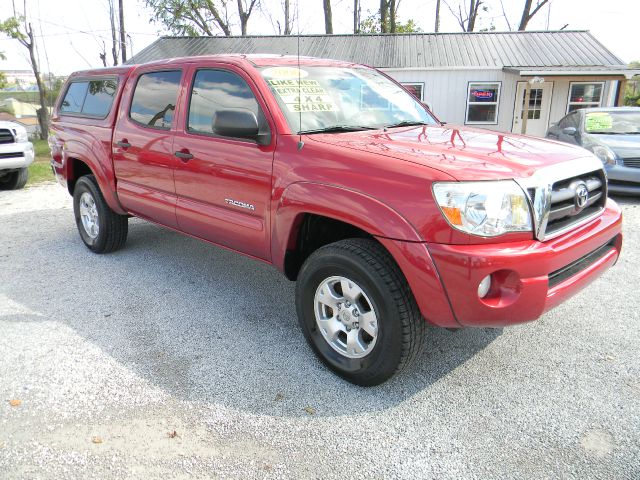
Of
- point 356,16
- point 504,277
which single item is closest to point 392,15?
point 356,16

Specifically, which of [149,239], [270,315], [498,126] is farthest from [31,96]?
[270,315]

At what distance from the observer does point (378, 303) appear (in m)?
2.65

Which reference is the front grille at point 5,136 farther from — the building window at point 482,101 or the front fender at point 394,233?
the building window at point 482,101

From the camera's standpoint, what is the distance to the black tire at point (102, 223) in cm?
514

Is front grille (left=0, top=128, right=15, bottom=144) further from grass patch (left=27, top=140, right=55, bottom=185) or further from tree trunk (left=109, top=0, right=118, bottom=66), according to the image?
tree trunk (left=109, top=0, right=118, bottom=66)

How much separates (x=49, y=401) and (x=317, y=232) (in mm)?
1837

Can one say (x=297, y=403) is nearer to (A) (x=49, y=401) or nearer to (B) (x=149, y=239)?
(A) (x=49, y=401)

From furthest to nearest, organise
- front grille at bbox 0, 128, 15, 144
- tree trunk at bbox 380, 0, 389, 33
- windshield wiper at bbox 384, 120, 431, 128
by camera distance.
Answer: tree trunk at bbox 380, 0, 389, 33 → front grille at bbox 0, 128, 15, 144 → windshield wiper at bbox 384, 120, 431, 128

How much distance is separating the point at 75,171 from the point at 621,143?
7670mm

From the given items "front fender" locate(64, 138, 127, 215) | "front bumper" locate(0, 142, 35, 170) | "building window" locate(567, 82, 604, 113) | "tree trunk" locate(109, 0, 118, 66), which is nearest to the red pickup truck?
"front fender" locate(64, 138, 127, 215)

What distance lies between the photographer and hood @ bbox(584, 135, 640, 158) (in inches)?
294

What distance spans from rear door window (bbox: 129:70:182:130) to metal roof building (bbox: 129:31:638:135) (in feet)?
49.2

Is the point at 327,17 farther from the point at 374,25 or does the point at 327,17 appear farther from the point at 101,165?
the point at 101,165

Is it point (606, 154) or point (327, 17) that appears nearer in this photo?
point (606, 154)
